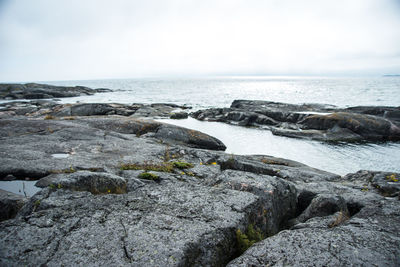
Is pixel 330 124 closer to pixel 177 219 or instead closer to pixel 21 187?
pixel 177 219

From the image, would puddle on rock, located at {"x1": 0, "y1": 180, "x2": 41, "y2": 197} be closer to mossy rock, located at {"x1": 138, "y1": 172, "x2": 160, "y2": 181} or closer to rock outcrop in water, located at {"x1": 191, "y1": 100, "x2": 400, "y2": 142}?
mossy rock, located at {"x1": 138, "y1": 172, "x2": 160, "y2": 181}

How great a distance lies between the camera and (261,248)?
4242 mm

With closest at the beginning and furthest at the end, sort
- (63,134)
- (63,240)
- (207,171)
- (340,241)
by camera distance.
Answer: (63,240) < (340,241) < (207,171) < (63,134)

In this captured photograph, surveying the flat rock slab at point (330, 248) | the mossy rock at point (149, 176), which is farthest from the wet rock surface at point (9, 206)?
the flat rock slab at point (330, 248)

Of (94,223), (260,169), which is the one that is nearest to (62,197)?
(94,223)

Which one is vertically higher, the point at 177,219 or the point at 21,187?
the point at 177,219

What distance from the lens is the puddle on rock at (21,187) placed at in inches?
271

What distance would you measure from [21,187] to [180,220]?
6.01 meters

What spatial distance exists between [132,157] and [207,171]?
384 centimetres

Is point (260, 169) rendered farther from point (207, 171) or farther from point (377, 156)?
point (377, 156)

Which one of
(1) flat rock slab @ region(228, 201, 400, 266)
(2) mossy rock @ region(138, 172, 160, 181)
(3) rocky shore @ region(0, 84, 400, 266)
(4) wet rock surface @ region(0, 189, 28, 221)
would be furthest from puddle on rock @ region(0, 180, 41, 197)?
(1) flat rock slab @ region(228, 201, 400, 266)

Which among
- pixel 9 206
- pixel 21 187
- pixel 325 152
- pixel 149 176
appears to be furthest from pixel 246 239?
pixel 325 152

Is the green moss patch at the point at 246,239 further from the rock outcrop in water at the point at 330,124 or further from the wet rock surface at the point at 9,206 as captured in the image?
the rock outcrop in water at the point at 330,124

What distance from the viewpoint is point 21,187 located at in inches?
284
